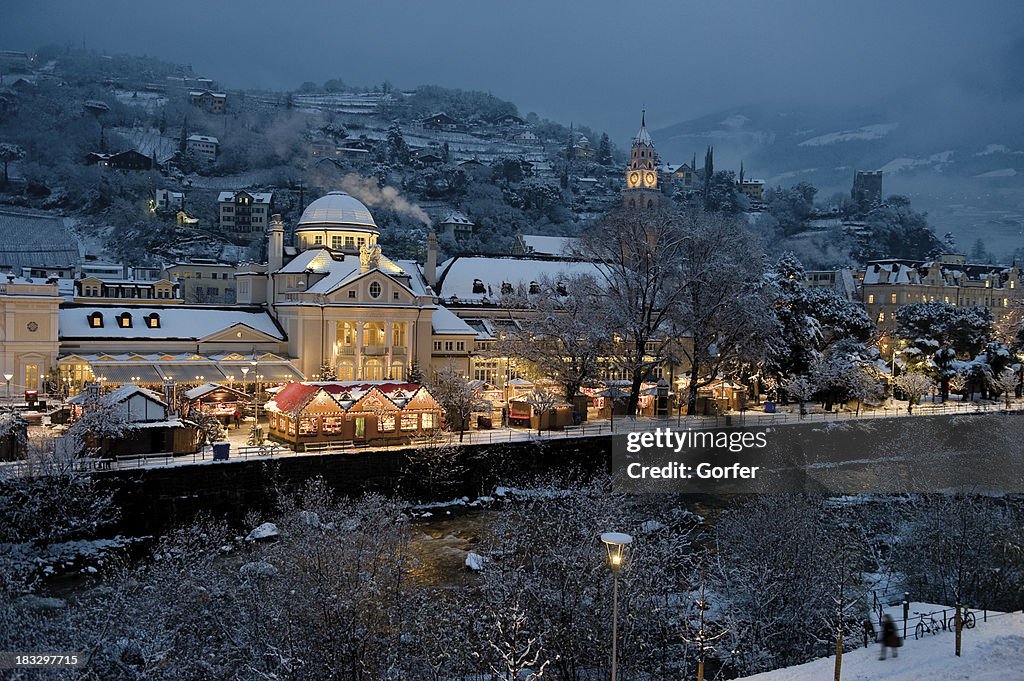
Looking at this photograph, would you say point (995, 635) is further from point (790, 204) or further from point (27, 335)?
point (790, 204)

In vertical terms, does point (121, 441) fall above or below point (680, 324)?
below

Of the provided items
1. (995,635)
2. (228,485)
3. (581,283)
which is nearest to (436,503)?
(228,485)

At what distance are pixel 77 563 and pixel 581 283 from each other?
31.1 meters

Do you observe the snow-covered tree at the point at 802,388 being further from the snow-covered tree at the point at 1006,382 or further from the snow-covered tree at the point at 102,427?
the snow-covered tree at the point at 102,427

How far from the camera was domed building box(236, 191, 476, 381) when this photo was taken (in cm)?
5025

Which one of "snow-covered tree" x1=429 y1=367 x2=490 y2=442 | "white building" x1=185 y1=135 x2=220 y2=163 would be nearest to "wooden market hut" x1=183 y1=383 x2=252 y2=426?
"snow-covered tree" x1=429 y1=367 x2=490 y2=442

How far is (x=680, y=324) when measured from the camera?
48469 mm

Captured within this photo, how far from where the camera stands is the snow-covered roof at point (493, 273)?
61.5 m

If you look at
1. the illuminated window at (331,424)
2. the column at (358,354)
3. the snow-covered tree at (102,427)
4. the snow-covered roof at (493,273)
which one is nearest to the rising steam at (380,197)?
the snow-covered roof at (493,273)

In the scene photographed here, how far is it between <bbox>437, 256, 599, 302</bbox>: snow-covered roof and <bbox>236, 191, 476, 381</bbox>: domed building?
5.03m

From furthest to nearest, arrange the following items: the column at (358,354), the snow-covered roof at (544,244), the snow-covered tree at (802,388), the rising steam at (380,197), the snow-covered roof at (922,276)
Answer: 1. the rising steam at (380,197)
2. the snow-covered roof at (544,244)
3. the snow-covered roof at (922,276)
4. the snow-covered tree at (802,388)
5. the column at (358,354)

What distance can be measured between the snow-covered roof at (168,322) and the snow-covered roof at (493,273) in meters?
14.5

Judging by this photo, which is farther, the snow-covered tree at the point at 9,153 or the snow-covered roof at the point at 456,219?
the snow-covered roof at the point at 456,219

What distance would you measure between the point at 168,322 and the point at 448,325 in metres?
17.1
